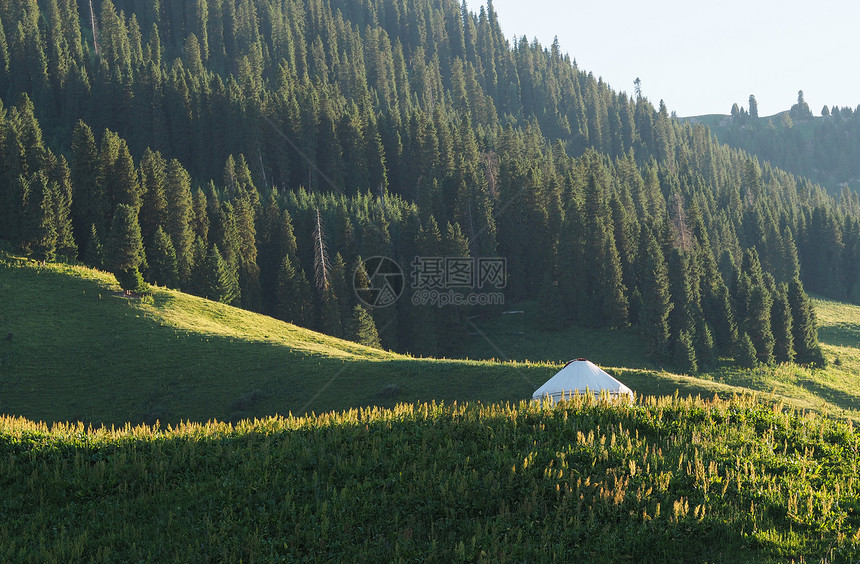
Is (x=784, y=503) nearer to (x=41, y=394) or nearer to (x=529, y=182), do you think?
(x=41, y=394)

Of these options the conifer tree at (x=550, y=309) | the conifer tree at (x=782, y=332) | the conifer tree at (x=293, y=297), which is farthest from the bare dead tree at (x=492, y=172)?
the conifer tree at (x=782, y=332)

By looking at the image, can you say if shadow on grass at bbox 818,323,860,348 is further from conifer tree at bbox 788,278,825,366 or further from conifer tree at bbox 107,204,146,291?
conifer tree at bbox 107,204,146,291

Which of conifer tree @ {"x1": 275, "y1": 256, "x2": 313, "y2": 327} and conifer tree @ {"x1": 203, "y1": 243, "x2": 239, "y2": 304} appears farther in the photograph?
conifer tree @ {"x1": 275, "y1": 256, "x2": 313, "y2": 327}

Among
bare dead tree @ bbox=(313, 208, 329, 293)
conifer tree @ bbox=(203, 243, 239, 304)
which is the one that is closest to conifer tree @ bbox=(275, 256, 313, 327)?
bare dead tree @ bbox=(313, 208, 329, 293)

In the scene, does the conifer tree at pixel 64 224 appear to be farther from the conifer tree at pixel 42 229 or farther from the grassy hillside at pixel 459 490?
the grassy hillside at pixel 459 490

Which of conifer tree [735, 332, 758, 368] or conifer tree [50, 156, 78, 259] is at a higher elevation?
conifer tree [50, 156, 78, 259]

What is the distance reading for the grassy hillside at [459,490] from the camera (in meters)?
11.1

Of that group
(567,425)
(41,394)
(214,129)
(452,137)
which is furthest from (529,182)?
(567,425)

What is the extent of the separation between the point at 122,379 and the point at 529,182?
241 ft

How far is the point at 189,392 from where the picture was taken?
38.2 meters

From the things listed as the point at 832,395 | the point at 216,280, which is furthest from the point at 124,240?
the point at 832,395

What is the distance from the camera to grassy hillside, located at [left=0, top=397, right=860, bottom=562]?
1107cm

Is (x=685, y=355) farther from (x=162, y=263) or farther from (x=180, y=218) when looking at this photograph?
(x=180, y=218)

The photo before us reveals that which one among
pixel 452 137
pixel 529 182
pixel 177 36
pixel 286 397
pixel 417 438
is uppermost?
pixel 177 36
